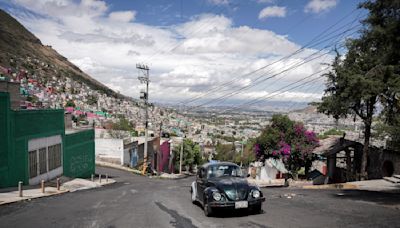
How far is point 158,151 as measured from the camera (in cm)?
6731

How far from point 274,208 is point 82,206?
265 inches

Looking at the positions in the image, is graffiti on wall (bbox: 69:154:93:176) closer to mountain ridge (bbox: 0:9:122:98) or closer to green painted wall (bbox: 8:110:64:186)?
green painted wall (bbox: 8:110:64:186)

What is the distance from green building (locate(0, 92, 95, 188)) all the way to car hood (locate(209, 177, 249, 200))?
42.8 ft

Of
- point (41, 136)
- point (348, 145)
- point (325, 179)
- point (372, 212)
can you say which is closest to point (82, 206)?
point (372, 212)

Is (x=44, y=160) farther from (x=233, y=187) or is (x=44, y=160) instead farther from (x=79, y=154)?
(x=233, y=187)

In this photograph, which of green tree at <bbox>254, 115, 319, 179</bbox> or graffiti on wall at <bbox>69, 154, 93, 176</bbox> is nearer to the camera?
graffiti on wall at <bbox>69, 154, 93, 176</bbox>

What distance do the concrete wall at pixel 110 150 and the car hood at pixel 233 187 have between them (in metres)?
41.9

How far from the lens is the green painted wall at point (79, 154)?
94.9 ft

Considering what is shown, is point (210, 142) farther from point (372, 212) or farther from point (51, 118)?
point (372, 212)

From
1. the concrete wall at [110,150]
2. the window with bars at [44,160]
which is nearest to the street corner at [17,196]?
the window with bars at [44,160]

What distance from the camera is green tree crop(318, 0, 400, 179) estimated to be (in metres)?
13.0

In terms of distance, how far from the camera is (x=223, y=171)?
12477 millimetres

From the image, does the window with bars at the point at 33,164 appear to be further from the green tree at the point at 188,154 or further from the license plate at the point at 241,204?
the green tree at the point at 188,154

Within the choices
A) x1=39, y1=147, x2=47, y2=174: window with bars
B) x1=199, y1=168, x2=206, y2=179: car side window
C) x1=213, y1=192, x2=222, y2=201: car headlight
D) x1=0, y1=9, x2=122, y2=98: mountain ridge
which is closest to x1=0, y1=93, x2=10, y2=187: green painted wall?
x1=39, y1=147, x2=47, y2=174: window with bars
